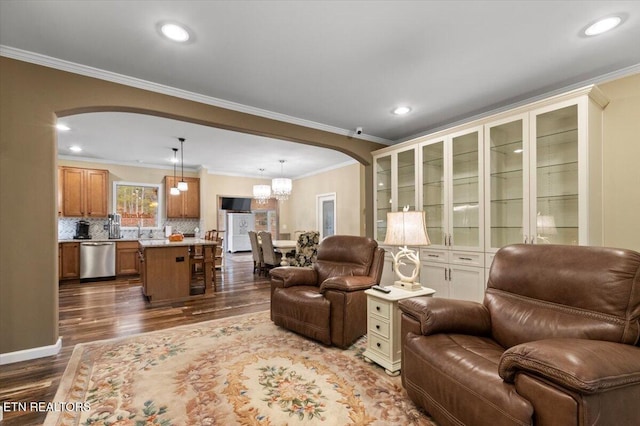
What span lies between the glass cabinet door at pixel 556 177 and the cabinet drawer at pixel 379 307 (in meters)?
1.83

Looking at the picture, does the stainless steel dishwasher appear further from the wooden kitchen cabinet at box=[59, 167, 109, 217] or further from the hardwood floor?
the wooden kitchen cabinet at box=[59, 167, 109, 217]

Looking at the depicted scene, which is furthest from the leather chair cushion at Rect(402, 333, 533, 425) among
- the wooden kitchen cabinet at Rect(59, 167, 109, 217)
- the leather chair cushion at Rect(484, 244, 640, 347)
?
the wooden kitchen cabinet at Rect(59, 167, 109, 217)

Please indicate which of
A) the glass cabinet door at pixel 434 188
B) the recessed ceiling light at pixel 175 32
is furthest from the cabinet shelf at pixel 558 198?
the recessed ceiling light at pixel 175 32

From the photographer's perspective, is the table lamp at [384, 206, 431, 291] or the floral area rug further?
the table lamp at [384, 206, 431, 291]

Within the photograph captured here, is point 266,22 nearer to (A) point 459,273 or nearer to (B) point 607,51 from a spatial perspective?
(B) point 607,51

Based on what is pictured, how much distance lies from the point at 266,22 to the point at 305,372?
267 cm

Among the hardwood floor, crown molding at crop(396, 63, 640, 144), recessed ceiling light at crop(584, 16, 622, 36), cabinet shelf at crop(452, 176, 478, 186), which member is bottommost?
the hardwood floor

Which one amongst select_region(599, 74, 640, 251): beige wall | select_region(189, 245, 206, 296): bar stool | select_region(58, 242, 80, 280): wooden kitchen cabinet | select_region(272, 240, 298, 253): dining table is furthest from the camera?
select_region(272, 240, 298, 253): dining table

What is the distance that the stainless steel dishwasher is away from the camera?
581 centimetres

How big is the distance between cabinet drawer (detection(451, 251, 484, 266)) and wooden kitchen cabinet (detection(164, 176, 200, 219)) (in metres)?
6.32

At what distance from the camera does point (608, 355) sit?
1181 millimetres

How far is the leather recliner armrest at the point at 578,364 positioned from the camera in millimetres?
1077

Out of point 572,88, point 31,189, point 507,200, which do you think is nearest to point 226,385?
point 31,189

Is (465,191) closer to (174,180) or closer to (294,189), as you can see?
(294,189)
